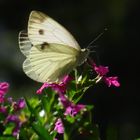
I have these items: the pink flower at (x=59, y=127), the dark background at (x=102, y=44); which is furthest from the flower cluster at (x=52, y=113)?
the dark background at (x=102, y=44)

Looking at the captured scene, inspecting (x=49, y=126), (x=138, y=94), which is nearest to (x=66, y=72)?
(x=49, y=126)

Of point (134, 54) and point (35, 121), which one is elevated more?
point (35, 121)

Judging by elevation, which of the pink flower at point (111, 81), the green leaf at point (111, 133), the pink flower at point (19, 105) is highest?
the pink flower at point (19, 105)

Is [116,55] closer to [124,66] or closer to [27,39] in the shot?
[124,66]

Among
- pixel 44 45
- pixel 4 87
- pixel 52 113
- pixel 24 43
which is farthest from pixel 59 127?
pixel 44 45

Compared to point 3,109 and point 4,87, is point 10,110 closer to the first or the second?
point 3,109

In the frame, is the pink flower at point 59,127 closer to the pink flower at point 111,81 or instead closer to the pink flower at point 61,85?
the pink flower at point 61,85

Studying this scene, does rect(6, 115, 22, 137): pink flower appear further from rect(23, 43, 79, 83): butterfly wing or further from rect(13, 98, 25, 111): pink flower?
rect(23, 43, 79, 83): butterfly wing

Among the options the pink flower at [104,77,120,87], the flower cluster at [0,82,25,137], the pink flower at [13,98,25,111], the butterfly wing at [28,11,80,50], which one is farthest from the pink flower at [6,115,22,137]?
the butterfly wing at [28,11,80,50]
